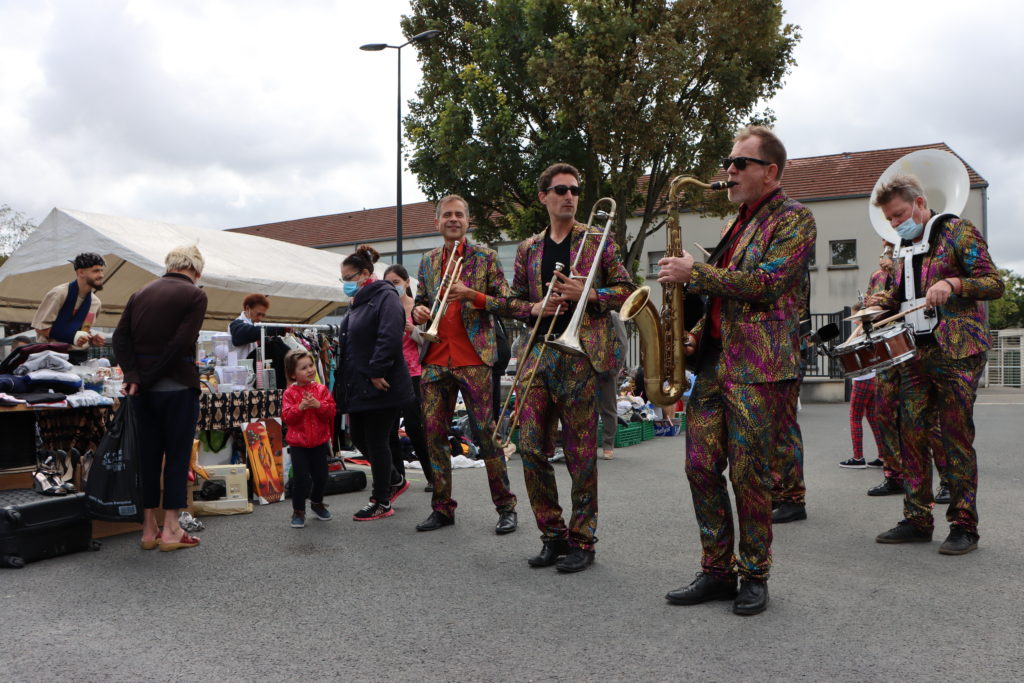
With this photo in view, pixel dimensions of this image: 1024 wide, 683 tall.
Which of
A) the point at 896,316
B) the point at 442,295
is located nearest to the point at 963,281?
the point at 896,316

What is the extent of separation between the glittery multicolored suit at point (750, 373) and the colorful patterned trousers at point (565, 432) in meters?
0.74

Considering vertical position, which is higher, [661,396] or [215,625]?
[661,396]

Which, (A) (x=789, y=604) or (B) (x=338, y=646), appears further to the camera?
(A) (x=789, y=604)

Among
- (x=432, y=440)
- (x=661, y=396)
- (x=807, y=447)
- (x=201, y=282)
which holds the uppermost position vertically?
(x=201, y=282)

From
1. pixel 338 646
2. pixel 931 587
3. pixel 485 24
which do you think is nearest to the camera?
pixel 338 646

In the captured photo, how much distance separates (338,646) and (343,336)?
3.35m

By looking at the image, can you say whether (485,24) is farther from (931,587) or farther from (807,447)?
(931,587)

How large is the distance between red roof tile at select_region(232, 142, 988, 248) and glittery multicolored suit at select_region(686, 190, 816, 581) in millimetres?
22415

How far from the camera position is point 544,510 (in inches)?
166

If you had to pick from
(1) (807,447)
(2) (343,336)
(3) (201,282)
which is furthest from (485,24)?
(2) (343,336)

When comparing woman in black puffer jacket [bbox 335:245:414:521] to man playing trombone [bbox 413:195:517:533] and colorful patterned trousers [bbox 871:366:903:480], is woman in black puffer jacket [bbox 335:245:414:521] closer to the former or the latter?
man playing trombone [bbox 413:195:517:533]

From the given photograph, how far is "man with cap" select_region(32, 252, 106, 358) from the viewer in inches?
241

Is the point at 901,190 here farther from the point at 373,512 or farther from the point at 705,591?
the point at 373,512

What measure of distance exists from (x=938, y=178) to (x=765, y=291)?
3524 mm
